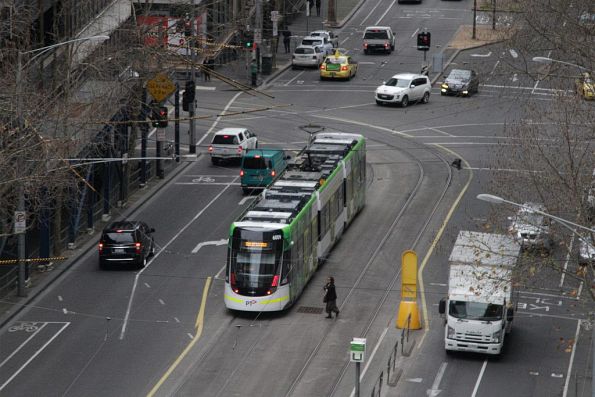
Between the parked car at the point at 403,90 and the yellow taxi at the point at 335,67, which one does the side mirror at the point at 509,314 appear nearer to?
the parked car at the point at 403,90

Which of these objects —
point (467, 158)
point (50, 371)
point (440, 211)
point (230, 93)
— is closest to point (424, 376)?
point (50, 371)

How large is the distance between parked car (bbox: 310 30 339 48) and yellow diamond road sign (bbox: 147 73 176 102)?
34.6 m

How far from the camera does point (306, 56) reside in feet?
324

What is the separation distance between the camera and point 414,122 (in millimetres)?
84625

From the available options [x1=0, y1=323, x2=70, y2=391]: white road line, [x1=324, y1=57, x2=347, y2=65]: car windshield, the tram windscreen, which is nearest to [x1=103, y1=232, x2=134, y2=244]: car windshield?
[x1=0, y1=323, x2=70, y2=391]: white road line

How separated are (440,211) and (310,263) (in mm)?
11249

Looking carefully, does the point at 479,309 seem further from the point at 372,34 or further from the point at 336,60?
the point at 372,34

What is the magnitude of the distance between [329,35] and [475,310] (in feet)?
195

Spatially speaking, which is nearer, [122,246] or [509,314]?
[509,314]

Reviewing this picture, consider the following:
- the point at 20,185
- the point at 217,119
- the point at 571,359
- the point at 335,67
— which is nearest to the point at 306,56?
the point at 335,67

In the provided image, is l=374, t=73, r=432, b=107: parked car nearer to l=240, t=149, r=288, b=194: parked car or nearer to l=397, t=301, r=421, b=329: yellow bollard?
l=240, t=149, r=288, b=194: parked car

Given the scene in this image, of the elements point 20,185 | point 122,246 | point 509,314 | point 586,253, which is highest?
point 20,185

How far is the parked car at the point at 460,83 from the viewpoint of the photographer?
294ft

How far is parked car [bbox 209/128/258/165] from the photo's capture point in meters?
73.9
